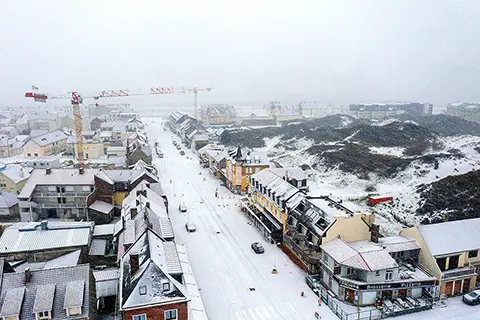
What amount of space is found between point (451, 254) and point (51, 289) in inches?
1398

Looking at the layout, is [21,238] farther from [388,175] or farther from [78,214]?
[388,175]

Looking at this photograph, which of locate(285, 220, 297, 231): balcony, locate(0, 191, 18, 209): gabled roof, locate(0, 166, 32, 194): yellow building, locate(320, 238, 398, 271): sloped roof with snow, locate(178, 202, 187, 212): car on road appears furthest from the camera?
locate(0, 166, 32, 194): yellow building

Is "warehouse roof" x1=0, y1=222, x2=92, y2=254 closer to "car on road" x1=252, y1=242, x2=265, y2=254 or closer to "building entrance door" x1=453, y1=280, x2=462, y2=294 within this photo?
"car on road" x1=252, y1=242, x2=265, y2=254

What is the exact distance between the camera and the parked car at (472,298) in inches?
1278

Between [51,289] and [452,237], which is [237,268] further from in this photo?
[452,237]

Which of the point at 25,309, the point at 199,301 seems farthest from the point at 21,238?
the point at 199,301

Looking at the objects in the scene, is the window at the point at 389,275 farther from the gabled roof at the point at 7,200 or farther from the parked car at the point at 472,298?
the gabled roof at the point at 7,200

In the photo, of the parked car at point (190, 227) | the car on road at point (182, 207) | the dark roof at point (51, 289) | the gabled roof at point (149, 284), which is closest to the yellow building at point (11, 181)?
the car on road at point (182, 207)

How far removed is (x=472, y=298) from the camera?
107 feet

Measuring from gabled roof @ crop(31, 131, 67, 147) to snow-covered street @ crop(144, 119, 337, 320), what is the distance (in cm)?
5291

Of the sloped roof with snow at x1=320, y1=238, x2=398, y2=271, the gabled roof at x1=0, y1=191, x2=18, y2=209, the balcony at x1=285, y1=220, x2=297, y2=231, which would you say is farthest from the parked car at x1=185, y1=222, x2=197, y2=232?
the gabled roof at x1=0, y1=191, x2=18, y2=209

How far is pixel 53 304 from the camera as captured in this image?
24203 millimetres

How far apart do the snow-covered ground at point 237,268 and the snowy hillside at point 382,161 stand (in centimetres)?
362

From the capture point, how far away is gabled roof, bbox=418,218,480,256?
34812 mm
